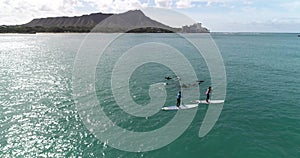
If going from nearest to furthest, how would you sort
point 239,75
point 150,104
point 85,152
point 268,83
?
point 85,152
point 150,104
point 268,83
point 239,75

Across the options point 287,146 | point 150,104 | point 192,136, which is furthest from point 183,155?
point 150,104

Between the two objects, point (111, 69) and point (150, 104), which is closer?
point (150, 104)

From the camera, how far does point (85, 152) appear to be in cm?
2547

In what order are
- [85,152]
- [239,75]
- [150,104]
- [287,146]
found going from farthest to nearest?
[239,75], [150,104], [287,146], [85,152]

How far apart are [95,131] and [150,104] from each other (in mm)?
12690

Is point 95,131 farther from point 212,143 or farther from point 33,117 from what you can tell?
point 212,143

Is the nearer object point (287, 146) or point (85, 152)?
point (85, 152)

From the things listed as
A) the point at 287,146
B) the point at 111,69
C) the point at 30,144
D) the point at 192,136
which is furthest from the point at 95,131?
the point at 111,69

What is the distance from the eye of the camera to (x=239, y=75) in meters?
64.2

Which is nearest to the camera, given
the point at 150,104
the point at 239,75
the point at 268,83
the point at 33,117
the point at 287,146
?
the point at 287,146

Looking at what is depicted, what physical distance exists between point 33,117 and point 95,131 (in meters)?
10.8

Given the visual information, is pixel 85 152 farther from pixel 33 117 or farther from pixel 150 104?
pixel 150 104

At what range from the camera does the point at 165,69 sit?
7119 centimetres

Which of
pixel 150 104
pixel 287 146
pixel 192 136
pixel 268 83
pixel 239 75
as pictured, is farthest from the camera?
pixel 239 75
